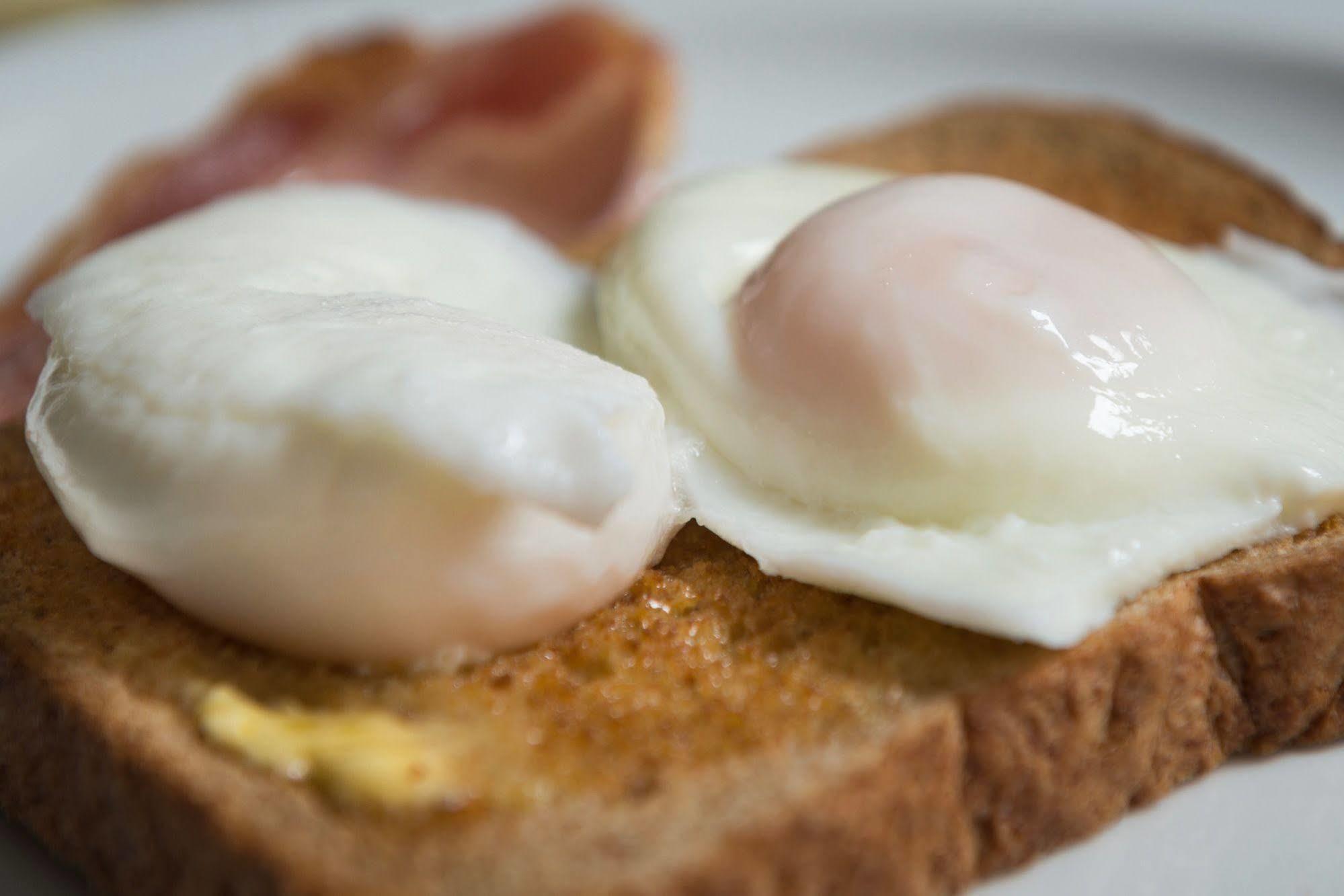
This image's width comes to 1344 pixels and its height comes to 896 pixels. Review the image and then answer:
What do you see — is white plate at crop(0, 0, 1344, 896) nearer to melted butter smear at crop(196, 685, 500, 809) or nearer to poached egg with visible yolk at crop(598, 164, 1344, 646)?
poached egg with visible yolk at crop(598, 164, 1344, 646)

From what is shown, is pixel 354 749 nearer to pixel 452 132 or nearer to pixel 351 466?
pixel 351 466

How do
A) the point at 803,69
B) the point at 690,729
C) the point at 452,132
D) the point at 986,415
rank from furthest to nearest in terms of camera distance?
the point at 803,69
the point at 452,132
the point at 986,415
the point at 690,729

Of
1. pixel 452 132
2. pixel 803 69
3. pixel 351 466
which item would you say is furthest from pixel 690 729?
pixel 803 69

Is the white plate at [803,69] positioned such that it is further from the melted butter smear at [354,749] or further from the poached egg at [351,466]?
the melted butter smear at [354,749]

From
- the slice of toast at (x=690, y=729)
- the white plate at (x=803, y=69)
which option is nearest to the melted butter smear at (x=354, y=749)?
the slice of toast at (x=690, y=729)

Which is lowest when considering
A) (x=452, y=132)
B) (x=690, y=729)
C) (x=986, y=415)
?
(x=452, y=132)

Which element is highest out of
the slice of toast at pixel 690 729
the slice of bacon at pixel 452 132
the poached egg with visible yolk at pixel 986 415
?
the poached egg with visible yolk at pixel 986 415
